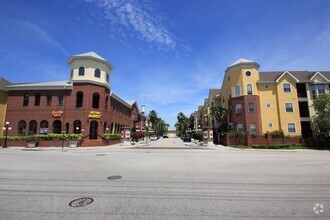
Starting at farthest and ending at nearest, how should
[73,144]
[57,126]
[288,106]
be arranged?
[288,106] → [57,126] → [73,144]

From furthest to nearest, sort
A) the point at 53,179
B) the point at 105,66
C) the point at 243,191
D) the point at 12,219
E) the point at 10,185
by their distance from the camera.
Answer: the point at 105,66
the point at 53,179
the point at 10,185
the point at 243,191
the point at 12,219

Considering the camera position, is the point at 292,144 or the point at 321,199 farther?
the point at 292,144

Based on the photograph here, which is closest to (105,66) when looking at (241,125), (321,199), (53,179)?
(241,125)

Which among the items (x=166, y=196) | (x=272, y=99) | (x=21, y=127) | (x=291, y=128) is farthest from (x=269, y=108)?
(x=21, y=127)

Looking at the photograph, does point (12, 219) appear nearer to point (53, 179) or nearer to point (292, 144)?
point (53, 179)

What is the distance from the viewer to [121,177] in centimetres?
860

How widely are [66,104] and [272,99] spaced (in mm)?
37279

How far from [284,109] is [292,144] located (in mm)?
7261

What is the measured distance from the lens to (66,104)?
108 ft

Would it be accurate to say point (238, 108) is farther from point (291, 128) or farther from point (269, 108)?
point (291, 128)

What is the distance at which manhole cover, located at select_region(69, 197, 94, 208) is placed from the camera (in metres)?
5.25

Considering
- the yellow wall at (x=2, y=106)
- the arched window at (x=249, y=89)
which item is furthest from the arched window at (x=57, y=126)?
the arched window at (x=249, y=89)

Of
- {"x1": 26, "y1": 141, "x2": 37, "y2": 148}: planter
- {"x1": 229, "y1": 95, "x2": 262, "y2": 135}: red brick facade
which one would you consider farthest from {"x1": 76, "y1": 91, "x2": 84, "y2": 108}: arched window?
{"x1": 229, "y1": 95, "x2": 262, "y2": 135}: red brick facade

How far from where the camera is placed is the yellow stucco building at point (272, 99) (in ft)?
111
